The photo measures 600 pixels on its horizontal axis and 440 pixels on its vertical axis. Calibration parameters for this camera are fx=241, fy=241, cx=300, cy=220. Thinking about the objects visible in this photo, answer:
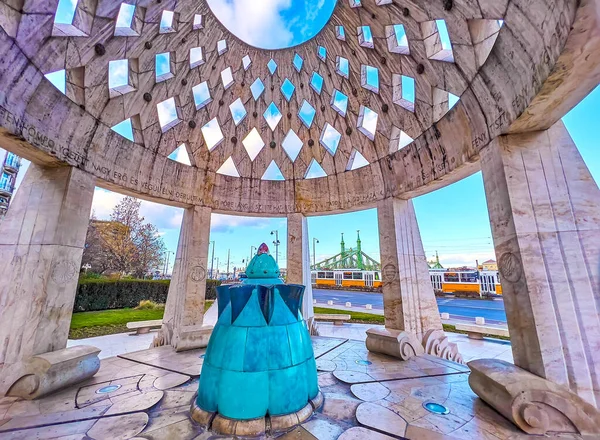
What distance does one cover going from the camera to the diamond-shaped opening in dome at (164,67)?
24.0ft

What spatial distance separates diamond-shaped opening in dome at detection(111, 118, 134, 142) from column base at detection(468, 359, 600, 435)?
1039 centimetres

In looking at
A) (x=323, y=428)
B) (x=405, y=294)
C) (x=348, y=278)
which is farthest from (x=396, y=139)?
(x=348, y=278)

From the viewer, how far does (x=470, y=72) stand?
204 inches

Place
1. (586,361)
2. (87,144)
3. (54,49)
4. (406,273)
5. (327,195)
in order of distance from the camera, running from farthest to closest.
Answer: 1. (327,195)
2. (406,273)
3. (87,144)
4. (54,49)
5. (586,361)

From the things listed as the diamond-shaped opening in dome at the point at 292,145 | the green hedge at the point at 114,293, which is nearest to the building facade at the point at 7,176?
the green hedge at the point at 114,293

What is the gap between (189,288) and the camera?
8.45 m

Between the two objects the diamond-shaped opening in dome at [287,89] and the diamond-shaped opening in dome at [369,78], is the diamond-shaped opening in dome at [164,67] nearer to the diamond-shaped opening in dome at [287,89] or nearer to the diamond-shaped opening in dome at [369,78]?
the diamond-shaped opening in dome at [287,89]

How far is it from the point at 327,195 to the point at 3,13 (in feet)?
29.4

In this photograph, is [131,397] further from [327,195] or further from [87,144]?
[327,195]

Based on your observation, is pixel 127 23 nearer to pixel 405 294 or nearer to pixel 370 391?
pixel 370 391

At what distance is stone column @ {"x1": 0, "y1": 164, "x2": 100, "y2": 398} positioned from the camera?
4.79 metres

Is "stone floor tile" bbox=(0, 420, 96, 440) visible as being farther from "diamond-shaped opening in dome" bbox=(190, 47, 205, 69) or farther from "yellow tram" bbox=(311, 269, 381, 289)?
"yellow tram" bbox=(311, 269, 381, 289)

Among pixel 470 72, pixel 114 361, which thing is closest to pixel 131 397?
pixel 114 361

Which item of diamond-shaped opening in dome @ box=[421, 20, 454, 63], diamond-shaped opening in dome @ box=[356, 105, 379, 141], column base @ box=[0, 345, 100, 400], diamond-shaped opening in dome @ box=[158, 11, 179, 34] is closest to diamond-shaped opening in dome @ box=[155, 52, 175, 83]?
diamond-shaped opening in dome @ box=[158, 11, 179, 34]
